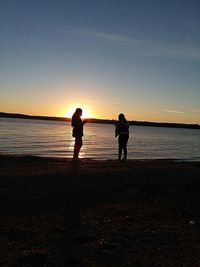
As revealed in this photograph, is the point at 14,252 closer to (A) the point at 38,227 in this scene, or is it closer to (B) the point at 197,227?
(A) the point at 38,227

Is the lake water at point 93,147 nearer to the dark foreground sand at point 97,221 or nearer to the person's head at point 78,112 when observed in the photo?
the person's head at point 78,112

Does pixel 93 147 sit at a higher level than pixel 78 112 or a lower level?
lower

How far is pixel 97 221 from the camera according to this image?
7348 mm

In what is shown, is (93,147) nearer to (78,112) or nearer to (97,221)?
(78,112)

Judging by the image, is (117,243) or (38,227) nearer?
(117,243)

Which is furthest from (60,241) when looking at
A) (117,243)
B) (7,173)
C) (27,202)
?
(7,173)

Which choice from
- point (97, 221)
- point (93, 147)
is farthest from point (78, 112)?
point (93, 147)

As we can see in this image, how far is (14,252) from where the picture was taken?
5.62 m

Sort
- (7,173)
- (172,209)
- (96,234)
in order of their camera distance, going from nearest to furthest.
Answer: (96,234)
(172,209)
(7,173)

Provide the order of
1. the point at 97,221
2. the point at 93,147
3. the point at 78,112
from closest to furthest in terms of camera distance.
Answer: the point at 97,221 → the point at 78,112 → the point at 93,147

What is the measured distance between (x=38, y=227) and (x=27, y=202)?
6.64 feet

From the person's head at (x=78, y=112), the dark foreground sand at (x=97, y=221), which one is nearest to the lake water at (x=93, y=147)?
the person's head at (x=78, y=112)

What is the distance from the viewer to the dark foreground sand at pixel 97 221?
554 centimetres

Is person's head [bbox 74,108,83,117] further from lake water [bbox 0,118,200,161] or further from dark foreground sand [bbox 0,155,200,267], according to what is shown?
lake water [bbox 0,118,200,161]
